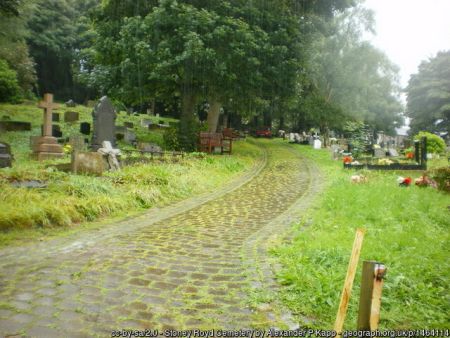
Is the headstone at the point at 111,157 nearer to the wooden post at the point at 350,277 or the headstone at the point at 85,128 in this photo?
the headstone at the point at 85,128

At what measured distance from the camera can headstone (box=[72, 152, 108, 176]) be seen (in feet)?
34.6

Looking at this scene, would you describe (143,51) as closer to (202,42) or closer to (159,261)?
(202,42)

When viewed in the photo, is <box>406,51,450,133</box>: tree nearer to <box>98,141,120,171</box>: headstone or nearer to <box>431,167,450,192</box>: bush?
<box>431,167,450,192</box>: bush

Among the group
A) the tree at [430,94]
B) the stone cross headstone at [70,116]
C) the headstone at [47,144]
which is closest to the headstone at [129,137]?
the headstone at [47,144]

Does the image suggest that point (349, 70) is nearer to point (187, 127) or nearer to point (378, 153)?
point (378, 153)

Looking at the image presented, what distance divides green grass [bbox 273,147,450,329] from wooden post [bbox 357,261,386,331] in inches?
36.9

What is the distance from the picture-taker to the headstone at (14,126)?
19455 mm

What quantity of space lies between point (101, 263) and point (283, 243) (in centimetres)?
285

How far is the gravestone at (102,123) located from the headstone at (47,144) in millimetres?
1803

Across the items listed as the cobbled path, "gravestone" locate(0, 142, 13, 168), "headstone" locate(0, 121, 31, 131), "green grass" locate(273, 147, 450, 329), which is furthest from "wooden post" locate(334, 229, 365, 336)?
"headstone" locate(0, 121, 31, 131)

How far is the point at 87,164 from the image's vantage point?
34.7ft

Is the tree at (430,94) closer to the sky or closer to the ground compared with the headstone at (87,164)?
closer to the sky

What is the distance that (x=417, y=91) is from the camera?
150 feet

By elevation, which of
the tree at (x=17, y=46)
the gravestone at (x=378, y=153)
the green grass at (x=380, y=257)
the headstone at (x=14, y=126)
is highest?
the tree at (x=17, y=46)
